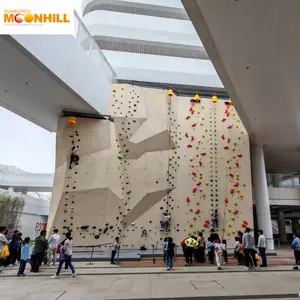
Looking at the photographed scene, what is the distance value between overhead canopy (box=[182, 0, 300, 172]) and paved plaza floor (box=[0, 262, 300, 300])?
6.40m

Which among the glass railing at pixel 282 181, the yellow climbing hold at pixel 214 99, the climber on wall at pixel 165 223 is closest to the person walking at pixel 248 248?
the climber on wall at pixel 165 223

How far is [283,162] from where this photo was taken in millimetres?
24156

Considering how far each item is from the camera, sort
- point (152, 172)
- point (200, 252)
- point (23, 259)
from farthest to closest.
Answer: point (152, 172), point (200, 252), point (23, 259)

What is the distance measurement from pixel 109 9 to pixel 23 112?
1342 centimetres

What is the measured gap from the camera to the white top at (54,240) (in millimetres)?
9969

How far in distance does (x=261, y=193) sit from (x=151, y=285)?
40.1 ft

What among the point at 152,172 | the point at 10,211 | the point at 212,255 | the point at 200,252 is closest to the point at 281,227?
the point at 152,172

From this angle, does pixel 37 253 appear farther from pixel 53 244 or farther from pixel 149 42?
pixel 149 42

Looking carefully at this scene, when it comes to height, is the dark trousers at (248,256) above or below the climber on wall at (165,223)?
below

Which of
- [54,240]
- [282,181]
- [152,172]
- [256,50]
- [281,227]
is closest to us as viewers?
[256,50]

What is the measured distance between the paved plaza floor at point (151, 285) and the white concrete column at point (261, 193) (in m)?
7.78

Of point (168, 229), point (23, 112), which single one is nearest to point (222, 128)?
point (168, 229)

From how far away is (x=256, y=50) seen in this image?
8758mm

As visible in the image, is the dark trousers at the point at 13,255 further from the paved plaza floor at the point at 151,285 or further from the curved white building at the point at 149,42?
the curved white building at the point at 149,42
